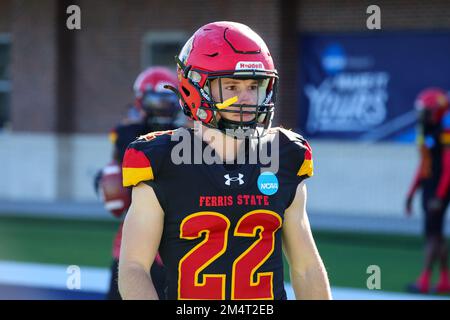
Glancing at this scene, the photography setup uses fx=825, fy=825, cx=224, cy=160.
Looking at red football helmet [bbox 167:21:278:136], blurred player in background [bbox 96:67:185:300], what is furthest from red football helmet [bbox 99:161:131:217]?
red football helmet [bbox 167:21:278:136]

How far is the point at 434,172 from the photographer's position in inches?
341

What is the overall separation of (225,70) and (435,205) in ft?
20.2

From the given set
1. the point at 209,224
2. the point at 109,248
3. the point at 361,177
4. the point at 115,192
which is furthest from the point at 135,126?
the point at 361,177

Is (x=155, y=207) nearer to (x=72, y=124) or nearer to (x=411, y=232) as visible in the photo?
(x=411, y=232)

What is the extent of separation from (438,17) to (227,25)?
11.6m

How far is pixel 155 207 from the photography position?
2.81 m

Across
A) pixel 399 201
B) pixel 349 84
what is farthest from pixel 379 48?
pixel 399 201

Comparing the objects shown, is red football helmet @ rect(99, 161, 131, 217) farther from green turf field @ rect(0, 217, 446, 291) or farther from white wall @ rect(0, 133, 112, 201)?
white wall @ rect(0, 133, 112, 201)

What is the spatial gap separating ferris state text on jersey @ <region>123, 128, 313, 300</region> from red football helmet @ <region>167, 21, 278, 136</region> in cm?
19

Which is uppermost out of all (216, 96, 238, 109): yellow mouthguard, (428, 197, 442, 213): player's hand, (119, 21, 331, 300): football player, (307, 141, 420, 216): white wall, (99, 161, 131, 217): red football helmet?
(216, 96, 238, 109): yellow mouthguard

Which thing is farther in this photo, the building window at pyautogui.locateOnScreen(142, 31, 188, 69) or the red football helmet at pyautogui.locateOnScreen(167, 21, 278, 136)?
the building window at pyautogui.locateOnScreen(142, 31, 188, 69)

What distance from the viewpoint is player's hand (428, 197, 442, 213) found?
8602mm

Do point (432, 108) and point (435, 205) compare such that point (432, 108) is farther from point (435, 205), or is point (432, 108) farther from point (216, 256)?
point (216, 256)

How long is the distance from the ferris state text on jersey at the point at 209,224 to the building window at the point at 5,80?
49.3 feet
